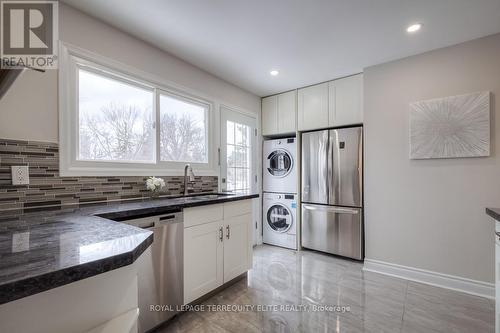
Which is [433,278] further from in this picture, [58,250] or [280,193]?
[58,250]

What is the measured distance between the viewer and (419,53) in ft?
8.04

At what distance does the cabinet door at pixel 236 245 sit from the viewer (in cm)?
227

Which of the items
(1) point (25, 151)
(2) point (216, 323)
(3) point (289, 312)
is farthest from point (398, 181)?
(1) point (25, 151)

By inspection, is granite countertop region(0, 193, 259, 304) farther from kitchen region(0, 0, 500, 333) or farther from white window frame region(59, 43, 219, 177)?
white window frame region(59, 43, 219, 177)

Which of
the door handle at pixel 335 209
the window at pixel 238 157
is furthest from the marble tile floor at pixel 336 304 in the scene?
the window at pixel 238 157

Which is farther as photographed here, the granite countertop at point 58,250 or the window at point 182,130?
the window at point 182,130

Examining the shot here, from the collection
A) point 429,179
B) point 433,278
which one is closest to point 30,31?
point 429,179

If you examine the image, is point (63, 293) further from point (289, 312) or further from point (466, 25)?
point (466, 25)

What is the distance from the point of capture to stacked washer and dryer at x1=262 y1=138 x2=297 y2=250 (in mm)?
3486

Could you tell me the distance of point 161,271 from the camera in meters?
1.69

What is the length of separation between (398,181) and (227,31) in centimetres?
241

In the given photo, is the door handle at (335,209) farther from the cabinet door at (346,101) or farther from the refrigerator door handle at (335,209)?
the cabinet door at (346,101)

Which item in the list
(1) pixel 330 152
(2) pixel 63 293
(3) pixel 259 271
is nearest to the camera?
(2) pixel 63 293

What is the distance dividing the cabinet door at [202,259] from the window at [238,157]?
3.88 feet
